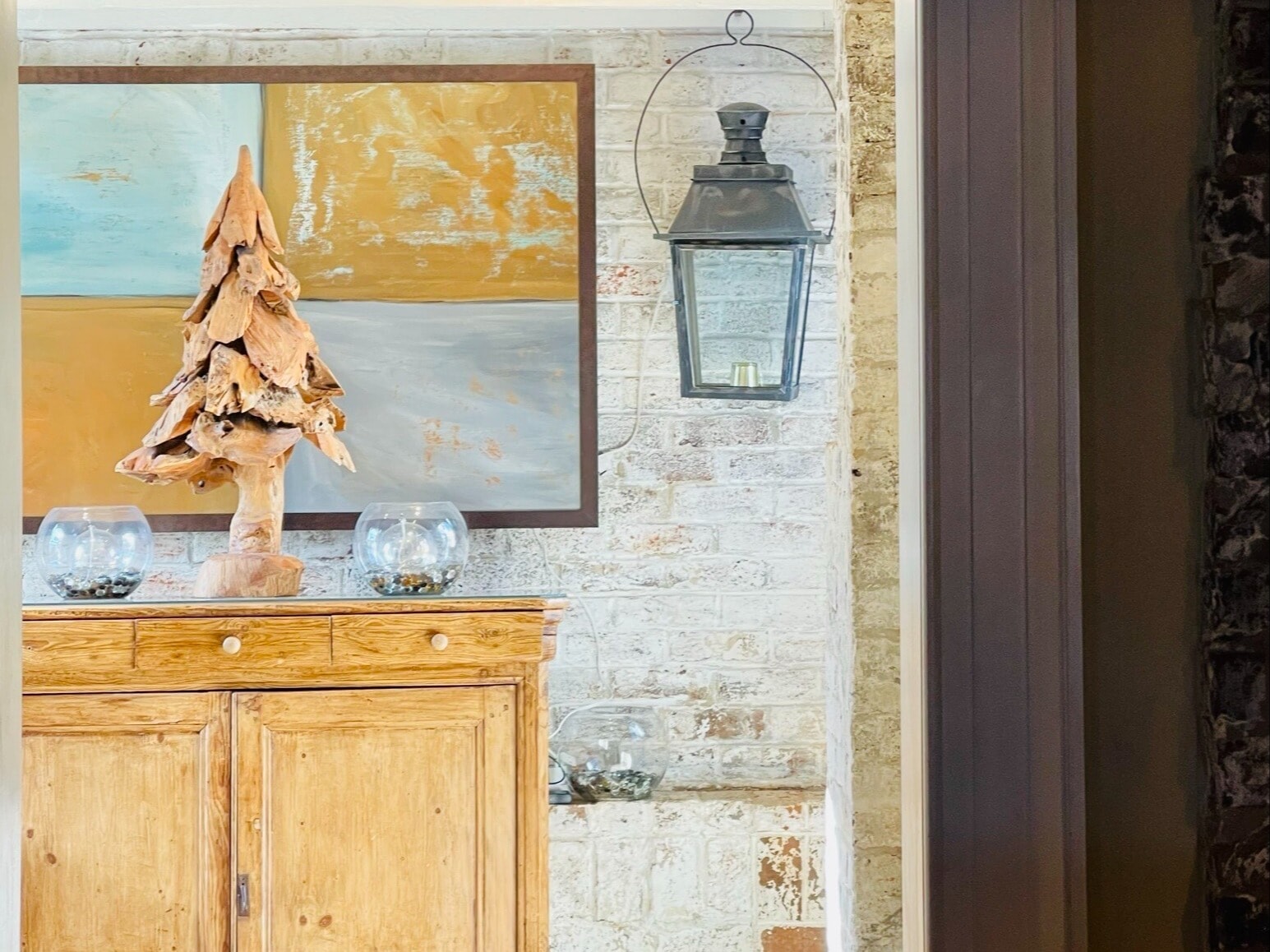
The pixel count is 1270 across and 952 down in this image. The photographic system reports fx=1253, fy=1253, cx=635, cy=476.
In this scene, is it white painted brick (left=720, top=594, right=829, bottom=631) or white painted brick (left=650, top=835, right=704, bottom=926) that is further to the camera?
white painted brick (left=720, top=594, right=829, bottom=631)

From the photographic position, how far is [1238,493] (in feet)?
3.81

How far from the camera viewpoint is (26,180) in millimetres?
2654

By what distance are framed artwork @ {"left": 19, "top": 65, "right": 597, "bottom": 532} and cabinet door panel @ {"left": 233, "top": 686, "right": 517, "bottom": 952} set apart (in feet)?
2.04

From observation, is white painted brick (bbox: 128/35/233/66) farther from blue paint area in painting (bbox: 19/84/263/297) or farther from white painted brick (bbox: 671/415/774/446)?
white painted brick (bbox: 671/415/774/446)

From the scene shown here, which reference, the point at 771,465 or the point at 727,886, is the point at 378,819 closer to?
the point at 727,886

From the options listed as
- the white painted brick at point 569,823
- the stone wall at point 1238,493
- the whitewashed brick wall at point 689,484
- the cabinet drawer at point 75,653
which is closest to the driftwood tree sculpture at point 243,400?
the cabinet drawer at point 75,653

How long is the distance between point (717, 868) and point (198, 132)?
6.26 feet

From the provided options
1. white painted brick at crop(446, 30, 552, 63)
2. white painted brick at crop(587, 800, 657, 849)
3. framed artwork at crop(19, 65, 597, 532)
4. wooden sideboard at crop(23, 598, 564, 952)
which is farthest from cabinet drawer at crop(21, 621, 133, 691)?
white painted brick at crop(446, 30, 552, 63)

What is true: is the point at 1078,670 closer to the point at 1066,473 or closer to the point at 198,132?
the point at 1066,473

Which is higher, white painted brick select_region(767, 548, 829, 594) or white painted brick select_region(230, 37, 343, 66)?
white painted brick select_region(230, 37, 343, 66)

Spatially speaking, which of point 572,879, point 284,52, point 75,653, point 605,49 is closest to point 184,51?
point 284,52

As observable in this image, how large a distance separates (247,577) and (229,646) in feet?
0.71

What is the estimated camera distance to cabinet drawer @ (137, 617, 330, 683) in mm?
2105

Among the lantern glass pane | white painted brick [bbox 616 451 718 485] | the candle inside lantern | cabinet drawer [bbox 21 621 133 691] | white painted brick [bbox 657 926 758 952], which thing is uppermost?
the lantern glass pane
